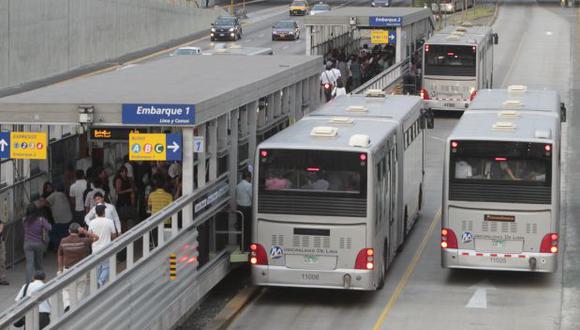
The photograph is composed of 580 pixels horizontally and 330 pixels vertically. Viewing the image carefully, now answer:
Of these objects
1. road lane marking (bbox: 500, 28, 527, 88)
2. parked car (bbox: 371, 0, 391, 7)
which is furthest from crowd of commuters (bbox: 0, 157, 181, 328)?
parked car (bbox: 371, 0, 391, 7)

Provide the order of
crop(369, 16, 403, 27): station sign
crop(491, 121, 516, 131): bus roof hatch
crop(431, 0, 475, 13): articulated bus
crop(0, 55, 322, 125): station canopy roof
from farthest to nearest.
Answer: crop(431, 0, 475, 13): articulated bus
crop(369, 16, 403, 27): station sign
crop(491, 121, 516, 131): bus roof hatch
crop(0, 55, 322, 125): station canopy roof

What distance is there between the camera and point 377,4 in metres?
106

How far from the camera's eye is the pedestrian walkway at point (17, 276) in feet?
63.8

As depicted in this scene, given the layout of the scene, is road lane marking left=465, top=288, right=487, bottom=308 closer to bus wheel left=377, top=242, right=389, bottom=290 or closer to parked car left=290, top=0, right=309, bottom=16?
bus wheel left=377, top=242, right=389, bottom=290

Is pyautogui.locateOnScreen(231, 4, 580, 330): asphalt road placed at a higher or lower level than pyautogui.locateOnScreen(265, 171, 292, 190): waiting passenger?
lower

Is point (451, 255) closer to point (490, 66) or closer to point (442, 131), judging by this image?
point (442, 131)

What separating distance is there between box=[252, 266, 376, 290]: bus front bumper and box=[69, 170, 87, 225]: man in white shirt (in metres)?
2.92

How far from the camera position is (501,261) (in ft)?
73.6

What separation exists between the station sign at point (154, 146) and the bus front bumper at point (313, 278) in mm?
2818

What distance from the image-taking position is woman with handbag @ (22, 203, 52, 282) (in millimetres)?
19531

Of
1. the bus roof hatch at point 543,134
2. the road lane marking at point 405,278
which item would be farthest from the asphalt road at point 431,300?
the bus roof hatch at point 543,134

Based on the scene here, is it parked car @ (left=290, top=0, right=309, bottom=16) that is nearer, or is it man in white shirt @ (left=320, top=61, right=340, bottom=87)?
man in white shirt @ (left=320, top=61, right=340, bottom=87)

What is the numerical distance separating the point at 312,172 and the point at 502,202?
3463 mm

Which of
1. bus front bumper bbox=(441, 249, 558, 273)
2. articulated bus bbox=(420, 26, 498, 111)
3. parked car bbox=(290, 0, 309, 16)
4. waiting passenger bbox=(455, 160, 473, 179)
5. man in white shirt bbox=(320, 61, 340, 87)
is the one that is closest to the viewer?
bus front bumper bbox=(441, 249, 558, 273)
